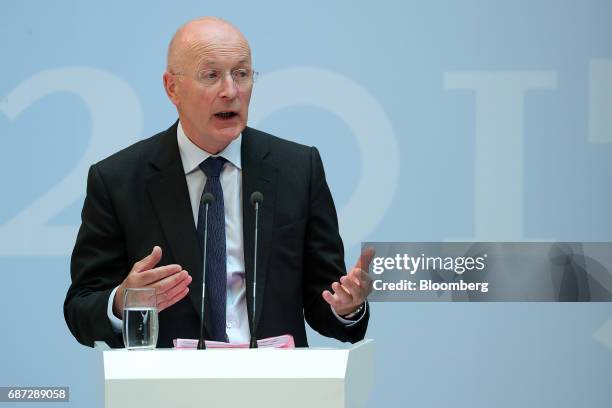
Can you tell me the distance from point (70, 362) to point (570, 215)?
2.30 metres

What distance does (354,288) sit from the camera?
9.32ft

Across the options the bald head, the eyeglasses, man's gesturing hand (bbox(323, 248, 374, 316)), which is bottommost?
man's gesturing hand (bbox(323, 248, 374, 316))

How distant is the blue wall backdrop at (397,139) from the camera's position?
452 centimetres

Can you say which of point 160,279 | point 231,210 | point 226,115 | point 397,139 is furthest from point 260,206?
point 397,139

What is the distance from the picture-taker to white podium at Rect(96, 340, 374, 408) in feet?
7.56

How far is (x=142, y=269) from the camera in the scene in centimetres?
267

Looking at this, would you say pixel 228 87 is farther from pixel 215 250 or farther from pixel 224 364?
pixel 224 364

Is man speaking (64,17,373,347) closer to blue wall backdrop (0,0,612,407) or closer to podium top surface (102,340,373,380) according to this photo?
podium top surface (102,340,373,380)

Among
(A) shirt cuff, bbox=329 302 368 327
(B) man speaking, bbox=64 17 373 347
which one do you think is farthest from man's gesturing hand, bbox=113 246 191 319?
(A) shirt cuff, bbox=329 302 368 327

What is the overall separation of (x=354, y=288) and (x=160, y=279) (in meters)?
0.54

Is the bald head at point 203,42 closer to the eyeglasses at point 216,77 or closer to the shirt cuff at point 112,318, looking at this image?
the eyeglasses at point 216,77

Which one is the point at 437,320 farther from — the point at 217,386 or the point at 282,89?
the point at 217,386

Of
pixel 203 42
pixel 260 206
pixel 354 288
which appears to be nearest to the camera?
pixel 354 288

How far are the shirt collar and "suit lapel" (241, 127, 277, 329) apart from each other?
26 mm
